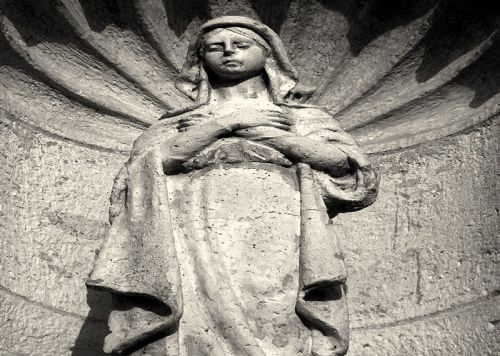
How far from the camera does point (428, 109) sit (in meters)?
5.77

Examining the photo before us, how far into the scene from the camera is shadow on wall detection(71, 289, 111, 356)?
5.14 m

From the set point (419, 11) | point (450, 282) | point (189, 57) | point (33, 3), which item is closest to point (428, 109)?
point (419, 11)

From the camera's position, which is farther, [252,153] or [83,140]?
[83,140]

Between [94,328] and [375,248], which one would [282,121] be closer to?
[375,248]

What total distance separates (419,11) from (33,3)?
2031mm

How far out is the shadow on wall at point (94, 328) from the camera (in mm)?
5137

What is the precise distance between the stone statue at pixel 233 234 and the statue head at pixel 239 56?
0.54 ft

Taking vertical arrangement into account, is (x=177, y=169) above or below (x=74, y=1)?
below

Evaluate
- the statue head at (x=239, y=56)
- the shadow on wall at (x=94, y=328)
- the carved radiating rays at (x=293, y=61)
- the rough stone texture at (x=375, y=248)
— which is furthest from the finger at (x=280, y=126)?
the shadow on wall at (x=94, y=328)

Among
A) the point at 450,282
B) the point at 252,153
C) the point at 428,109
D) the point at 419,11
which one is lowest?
the point at 450,282

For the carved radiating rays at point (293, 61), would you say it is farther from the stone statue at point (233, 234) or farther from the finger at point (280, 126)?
the finger at point (280, 126)

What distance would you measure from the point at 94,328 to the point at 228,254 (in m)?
1.22

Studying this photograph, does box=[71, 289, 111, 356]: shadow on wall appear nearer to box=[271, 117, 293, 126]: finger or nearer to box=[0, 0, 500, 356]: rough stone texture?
box=[0, 0, 500, 356]: rough stone texture

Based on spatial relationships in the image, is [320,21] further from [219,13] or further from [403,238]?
[403,238]
